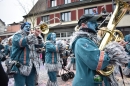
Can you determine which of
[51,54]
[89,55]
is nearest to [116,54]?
[89,55]

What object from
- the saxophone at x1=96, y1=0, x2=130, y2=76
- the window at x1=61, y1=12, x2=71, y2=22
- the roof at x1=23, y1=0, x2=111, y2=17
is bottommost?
the saxophone at x1=96, y1=0, x2=130, y2=76

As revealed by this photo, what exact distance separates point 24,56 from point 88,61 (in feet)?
7.12

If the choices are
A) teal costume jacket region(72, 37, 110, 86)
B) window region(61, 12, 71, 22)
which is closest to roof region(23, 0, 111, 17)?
window region(61, 12, 71, 22)

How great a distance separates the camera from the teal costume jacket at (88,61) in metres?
1.94

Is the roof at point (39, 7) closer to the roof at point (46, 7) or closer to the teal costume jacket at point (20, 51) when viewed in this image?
the roof at point (46, 7)

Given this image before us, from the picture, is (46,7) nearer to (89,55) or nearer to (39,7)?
(39,7)

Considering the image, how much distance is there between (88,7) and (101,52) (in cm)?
1963

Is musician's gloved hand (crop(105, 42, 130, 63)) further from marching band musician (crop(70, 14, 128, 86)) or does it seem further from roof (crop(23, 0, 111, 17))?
roof (crop(23, 0, 111, 17))

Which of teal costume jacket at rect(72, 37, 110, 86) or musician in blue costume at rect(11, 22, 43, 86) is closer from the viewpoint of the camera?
teal costume jacket at rect(72, 37, 110, 86)

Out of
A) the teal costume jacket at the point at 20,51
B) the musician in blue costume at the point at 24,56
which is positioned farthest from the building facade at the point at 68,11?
the teal costume jacket at the point at 20,51

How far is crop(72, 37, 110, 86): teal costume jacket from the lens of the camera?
1.94 m

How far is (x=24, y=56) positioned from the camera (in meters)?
3.77

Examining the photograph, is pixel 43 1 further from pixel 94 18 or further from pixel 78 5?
pixel 94 18

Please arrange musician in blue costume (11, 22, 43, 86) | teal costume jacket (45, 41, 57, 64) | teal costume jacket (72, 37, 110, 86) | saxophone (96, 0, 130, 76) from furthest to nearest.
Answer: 1. teal costume jacket (45, 41, 57, 64)
2. musician in blue costume (11, 22, 43, 86)
3. saxophone (96, 0, 130, 76)
4. teal costume jacket (72, 37, 110, 86)
